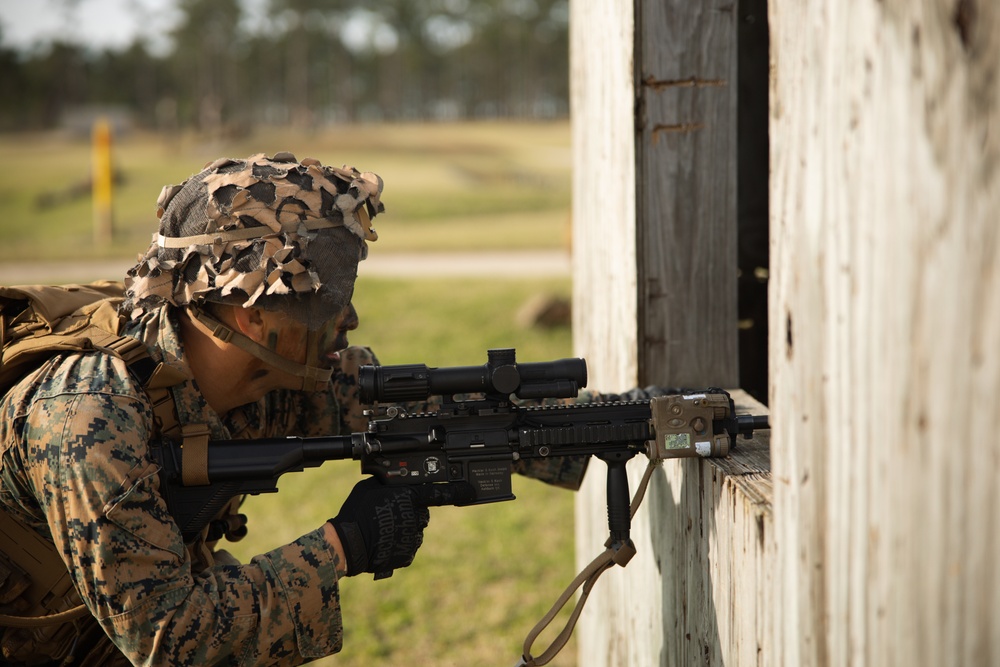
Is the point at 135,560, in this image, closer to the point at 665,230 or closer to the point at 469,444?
the point at 469,444

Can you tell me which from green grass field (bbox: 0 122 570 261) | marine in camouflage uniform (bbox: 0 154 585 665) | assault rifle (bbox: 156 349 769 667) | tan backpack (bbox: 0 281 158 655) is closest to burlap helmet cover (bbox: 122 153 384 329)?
marine in camouflage uniform (bbox: 0 154 585 665)

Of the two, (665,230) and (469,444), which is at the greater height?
(665,230)

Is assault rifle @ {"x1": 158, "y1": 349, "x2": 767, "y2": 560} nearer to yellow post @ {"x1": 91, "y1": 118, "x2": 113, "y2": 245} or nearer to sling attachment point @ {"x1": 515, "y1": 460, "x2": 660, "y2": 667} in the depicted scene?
sling attachment point @ {"x1": 515, "y1": 460, "x2": 660, "y2": 667}

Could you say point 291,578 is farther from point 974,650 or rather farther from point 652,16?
→ point 652,16

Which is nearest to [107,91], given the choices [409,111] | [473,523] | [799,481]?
[409,111]

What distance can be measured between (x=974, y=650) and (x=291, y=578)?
65.0 inches

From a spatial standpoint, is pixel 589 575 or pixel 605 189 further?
pixel 605 189

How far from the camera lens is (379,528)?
2477 millimetres

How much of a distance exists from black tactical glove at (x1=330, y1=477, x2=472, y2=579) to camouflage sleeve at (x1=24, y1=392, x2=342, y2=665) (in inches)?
5.3

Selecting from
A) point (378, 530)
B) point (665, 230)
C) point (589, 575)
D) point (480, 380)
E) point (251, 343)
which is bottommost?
point (589, 575)

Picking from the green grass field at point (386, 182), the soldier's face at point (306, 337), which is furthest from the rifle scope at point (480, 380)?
the green grass field at point (386, 182)

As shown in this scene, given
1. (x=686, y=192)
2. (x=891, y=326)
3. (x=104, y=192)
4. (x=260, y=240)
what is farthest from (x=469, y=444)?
(x=104, y=192)

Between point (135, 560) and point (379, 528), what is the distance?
58 centimetres

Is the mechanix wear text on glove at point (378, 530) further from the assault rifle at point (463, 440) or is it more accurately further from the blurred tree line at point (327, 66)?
the blurred tree line at point (327, 66)
